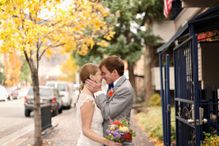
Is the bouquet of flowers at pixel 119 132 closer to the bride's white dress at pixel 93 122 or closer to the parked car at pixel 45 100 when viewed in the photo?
the bride's white dress at pixel 93 122

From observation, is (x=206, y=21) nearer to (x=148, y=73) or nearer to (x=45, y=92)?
(x=45, y=92)

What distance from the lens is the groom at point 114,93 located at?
487 centimetres

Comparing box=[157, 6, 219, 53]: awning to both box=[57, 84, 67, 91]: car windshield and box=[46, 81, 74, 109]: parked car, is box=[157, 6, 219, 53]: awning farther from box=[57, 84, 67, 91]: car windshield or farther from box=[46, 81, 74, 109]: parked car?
box=[57, 84, 67, 91]: car windshield

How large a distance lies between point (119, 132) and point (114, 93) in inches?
19.4

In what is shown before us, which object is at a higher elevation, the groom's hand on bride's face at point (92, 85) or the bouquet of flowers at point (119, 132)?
the groom's hand on bride's face at point (92, 85)

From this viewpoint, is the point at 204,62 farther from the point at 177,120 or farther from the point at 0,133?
the point at 0,133

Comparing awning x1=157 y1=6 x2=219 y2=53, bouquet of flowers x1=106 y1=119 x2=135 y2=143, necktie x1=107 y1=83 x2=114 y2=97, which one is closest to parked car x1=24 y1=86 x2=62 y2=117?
awning x1=157 y1=6 x2=219 y2=53

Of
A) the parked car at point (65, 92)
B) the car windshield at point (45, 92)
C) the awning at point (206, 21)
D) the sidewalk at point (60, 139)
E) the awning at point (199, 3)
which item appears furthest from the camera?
the parked car at point (65, 92)

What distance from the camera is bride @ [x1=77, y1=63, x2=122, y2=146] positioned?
479cm

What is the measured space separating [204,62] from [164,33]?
22.5 meters

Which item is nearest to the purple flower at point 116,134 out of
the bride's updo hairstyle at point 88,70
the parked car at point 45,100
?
the bride's updo hairstyle at point 88,70

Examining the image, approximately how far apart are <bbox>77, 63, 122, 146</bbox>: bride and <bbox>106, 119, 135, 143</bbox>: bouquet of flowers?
0.06m

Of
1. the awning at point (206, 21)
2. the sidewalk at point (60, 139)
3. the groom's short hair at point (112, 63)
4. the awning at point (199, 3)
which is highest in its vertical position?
the awning at point (199, 3)

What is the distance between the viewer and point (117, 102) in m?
4.87
